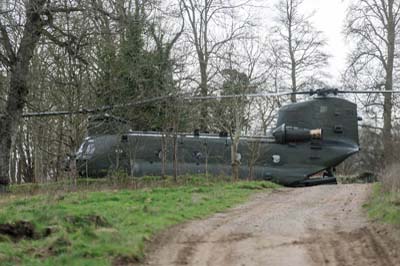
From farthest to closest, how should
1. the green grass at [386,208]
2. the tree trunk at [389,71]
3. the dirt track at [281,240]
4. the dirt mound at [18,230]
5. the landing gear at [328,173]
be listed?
the tree trunk at [389,71] → the landing gear at [328,173] → the green grass at [386,208] → the dirt mound at [18,230] → the dirt track at [281,240]

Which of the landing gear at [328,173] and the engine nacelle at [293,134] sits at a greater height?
the engine nacelle at [293,134]

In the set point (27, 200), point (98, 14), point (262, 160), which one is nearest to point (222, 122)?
point (262, 160)

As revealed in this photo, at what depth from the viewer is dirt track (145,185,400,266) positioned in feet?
28.7

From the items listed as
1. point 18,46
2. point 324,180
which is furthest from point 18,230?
point 324,180

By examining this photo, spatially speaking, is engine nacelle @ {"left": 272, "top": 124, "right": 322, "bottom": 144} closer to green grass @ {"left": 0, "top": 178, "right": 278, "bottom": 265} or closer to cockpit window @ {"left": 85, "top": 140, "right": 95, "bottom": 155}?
cockpit window @ {"left": 85, "top": 140, "right": 95, "bottom": 155}

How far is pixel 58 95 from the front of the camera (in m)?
21.2

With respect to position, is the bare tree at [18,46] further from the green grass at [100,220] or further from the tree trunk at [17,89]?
the green grass at [100,220]

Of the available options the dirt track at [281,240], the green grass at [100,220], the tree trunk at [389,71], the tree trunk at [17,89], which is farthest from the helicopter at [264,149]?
the tree trunk at [389,71]

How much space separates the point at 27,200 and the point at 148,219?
470 centimetres

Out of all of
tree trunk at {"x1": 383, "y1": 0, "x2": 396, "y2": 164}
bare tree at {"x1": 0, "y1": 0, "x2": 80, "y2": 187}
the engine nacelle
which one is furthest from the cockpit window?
tree trunk at {"x1": 383, "y1": 0, "x2": 396, "y2": 164}

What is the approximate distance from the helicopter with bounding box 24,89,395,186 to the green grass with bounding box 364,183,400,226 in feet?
34.1

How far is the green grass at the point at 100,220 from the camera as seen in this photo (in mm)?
8375

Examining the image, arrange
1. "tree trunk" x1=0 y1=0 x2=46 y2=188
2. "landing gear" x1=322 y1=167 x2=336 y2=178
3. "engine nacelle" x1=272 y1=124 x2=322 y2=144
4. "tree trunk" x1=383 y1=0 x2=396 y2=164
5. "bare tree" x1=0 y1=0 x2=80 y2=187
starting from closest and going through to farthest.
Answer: "bare tree" x1=0 y1=0 x2=80 y2=187 < "tree trunk" x1=0 y1=0 x2=46 y2=188 < "engine nacelle" x1=272 y1=124 x2=322 y2=144 < "landing gear" x1=322 y1=167 x2=336 y2=178 < "tree trunk" x1=383 y1=0 x2=396 y2=164

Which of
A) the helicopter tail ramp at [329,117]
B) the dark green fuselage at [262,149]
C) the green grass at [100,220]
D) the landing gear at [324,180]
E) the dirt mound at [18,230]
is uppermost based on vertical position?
the helicopter tail ramp at [329,117]
